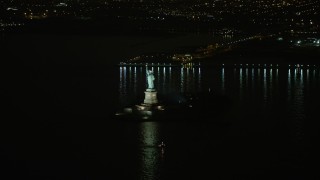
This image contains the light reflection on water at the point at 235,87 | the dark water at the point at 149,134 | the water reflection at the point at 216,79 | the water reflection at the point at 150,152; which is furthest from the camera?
the water reflection at the point at 216,79

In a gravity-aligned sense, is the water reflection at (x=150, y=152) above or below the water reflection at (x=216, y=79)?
below

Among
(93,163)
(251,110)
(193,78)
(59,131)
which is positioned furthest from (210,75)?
(93,163)

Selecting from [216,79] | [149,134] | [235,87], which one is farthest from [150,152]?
[216,79]

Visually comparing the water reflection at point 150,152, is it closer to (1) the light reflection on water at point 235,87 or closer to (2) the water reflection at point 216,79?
(1) the light reflection on water at point 235,87

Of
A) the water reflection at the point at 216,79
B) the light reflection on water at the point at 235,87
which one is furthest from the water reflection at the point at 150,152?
the water reflection at the point at 216,79

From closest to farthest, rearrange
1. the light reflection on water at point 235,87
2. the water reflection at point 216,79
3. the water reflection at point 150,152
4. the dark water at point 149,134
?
the water reflection at point 150,152 < the dark water at point 149,134 < the light reflection on water at point 235,87 < the water reflection at point 216,79

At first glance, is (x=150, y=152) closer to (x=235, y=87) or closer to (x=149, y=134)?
(x=149, y=134)

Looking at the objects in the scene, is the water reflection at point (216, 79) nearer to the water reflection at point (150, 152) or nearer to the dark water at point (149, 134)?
the dark water at point (149, 134)

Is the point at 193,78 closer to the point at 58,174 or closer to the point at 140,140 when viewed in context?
the point at 140,140

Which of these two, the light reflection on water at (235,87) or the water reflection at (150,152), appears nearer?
the water reflection at (150,152)
